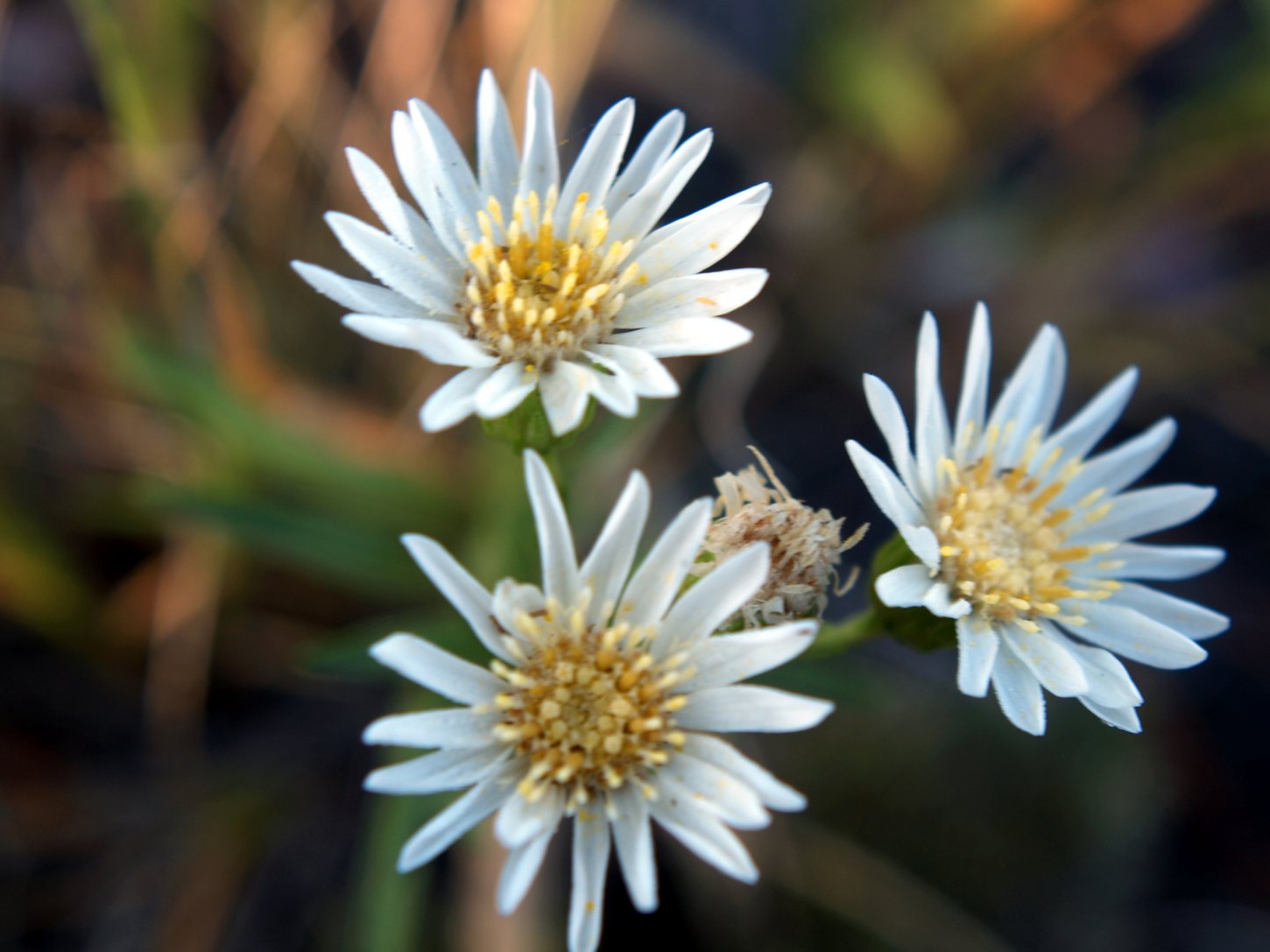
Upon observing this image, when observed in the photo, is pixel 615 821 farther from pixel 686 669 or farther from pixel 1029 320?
pixel 1029 320

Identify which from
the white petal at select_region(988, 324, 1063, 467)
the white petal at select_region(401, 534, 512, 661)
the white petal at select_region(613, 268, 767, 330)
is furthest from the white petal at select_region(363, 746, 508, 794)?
the white petal at select_region(988, 324, 1063, 467)

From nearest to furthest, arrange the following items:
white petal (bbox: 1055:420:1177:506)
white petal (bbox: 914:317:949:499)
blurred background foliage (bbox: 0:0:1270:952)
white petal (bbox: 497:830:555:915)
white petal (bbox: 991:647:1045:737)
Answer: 1. white petal (bbox: 497:830:555:915)
2. white petal (bbox: 991:647:1045:737)
3. white petal (bbox: 914:317:949:499)
4. white petal (bbox: 1055:420:1177:506)
5. blurred background foliage (bbox: 0:0:1270:952)

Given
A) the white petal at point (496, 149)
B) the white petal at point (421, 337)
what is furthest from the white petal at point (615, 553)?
the white petal at point (496, 149)

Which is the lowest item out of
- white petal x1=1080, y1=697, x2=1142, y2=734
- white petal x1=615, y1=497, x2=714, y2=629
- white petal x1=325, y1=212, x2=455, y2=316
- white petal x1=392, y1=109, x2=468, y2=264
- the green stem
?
white petal x1=1080, y1=697, x2=1142, y2=734

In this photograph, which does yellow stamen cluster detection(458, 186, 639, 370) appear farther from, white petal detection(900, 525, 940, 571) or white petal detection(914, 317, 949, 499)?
white petal detection(900, 525, 940, 571)

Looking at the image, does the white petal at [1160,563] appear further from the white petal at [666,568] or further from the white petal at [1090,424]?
the white petal at [666,568]

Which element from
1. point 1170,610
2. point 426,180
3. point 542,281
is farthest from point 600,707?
point 1170,610

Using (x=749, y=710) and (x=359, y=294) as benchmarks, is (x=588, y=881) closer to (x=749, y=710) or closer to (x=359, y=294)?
(x=749, y=710)

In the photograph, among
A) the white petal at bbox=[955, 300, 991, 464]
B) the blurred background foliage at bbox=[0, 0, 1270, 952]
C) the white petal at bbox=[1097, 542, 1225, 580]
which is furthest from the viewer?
the blurred background foliage at bbox=[0, 0, 1270, 952]
